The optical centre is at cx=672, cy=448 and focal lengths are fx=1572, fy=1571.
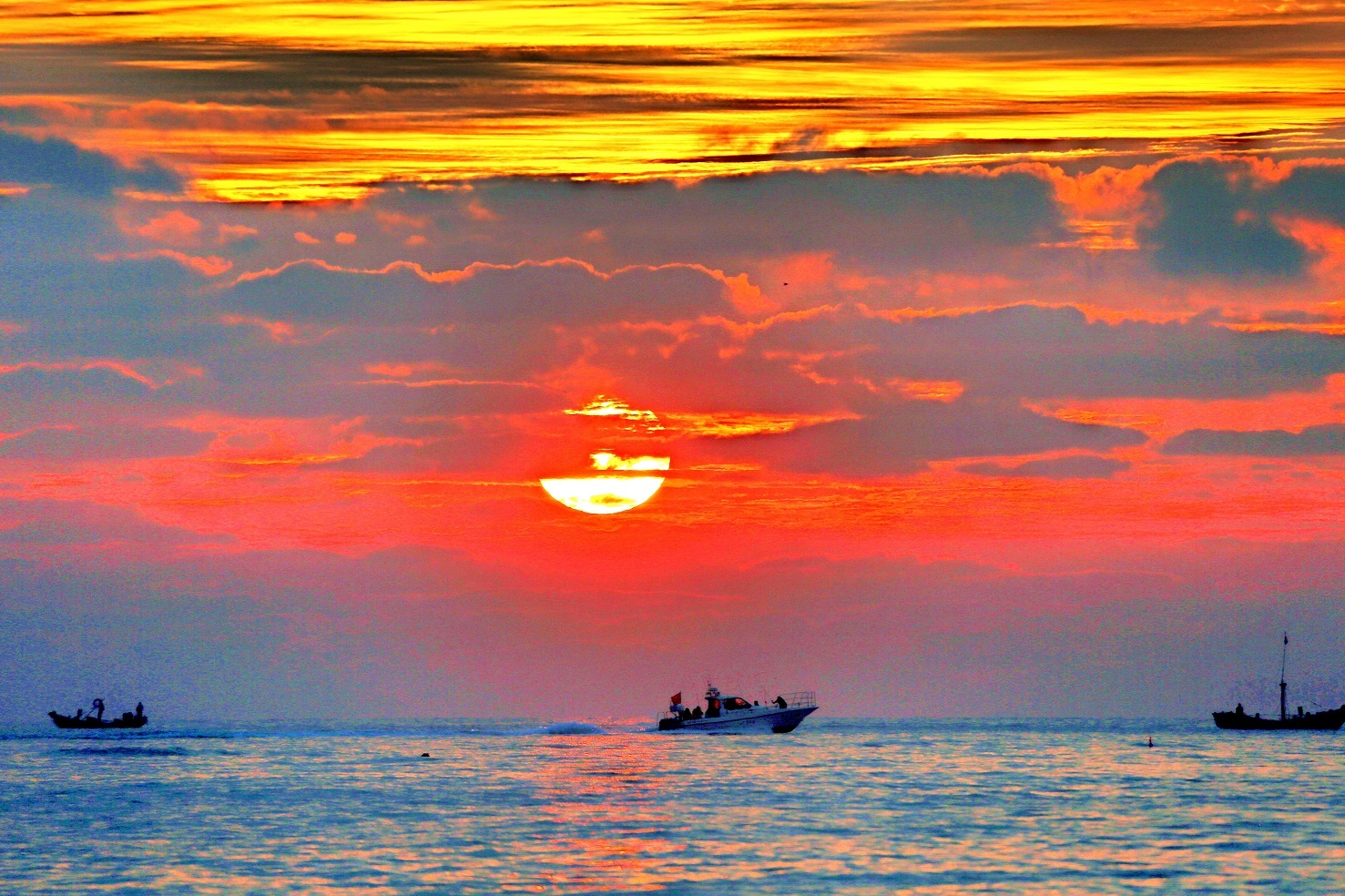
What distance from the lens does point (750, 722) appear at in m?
154

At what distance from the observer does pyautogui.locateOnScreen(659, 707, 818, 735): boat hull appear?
151000 mm

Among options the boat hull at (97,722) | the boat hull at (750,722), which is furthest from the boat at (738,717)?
the boat hull at (97,722)

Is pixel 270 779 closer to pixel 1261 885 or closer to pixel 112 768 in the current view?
pixel 112 768

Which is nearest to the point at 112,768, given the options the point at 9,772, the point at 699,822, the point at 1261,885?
the point at 9,772

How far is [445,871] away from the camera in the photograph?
4944cm

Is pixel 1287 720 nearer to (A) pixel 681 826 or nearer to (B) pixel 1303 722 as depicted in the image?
(B) pixel 1303 722

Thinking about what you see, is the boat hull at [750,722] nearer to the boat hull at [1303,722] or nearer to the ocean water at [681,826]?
the ocean water at [681,826]

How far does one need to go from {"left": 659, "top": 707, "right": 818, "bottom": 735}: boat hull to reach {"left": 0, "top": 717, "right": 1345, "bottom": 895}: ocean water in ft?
103

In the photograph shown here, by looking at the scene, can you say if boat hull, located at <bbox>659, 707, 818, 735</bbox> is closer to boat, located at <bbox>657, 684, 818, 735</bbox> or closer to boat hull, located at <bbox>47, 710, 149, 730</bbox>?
boat, located at <bbox>657, 684, 818, 735</bbox>

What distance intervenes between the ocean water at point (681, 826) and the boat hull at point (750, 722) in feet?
103

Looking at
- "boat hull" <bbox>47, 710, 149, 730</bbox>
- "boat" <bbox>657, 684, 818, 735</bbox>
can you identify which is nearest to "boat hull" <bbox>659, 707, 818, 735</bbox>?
"boat" <bbox>657, 684, 818, 735</bbox>

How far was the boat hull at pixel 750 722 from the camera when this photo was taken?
151m

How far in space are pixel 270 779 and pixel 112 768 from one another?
22369mm

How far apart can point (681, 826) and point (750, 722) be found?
302ft
